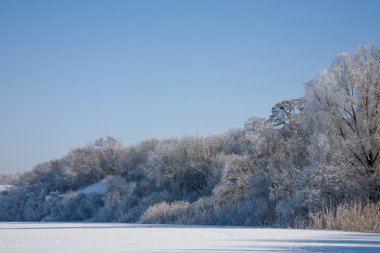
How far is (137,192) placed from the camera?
127ft

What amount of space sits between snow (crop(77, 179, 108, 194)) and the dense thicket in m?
0.40

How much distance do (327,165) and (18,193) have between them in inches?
1304

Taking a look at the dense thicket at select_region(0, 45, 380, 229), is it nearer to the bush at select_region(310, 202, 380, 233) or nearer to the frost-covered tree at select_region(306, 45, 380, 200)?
the frost-covered tree at select_region(306, 45, 380, 200)

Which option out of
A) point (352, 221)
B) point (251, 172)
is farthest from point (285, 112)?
point (352, 221)

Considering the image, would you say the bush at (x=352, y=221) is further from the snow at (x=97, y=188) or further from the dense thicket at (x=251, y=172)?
the snow at (x=97, y=188)

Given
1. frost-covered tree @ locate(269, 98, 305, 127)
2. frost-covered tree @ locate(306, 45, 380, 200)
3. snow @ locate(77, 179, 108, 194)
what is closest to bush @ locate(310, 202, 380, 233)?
frost-covered tree @ locate(306, 45, 380, 200)

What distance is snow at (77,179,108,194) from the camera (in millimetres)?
42059

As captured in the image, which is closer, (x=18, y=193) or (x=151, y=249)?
(x=151, y=249)

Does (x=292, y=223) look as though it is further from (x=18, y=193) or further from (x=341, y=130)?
(x=18, y=193)

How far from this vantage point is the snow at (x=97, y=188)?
4206 centimetres

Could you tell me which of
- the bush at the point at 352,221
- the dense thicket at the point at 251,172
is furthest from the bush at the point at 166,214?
the bush at the point at 352,221

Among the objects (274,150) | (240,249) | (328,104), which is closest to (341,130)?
(328,104)

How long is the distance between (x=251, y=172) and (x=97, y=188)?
750 inches

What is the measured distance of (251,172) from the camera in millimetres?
28703
